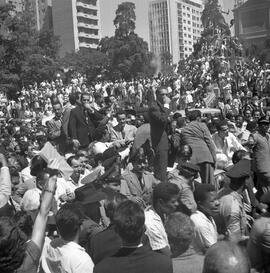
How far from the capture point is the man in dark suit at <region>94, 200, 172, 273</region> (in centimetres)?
394

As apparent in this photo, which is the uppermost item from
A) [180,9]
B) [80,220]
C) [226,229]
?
[180,9]

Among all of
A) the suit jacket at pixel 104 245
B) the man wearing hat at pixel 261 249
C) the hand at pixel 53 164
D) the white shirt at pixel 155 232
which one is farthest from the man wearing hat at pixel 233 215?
the hand at pixel 53 164

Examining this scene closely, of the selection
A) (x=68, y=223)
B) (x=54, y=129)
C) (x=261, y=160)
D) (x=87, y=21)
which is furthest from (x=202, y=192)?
(x=87, y=21)

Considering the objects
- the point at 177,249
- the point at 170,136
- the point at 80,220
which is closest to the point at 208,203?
the point at 177,249

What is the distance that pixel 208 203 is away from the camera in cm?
611

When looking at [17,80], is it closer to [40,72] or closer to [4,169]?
[40,72]

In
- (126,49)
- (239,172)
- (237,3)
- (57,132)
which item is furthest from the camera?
(237,3)

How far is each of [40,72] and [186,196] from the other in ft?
148

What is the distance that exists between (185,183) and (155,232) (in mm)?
1737

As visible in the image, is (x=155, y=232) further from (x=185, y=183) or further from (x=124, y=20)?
(x=124, y=20)

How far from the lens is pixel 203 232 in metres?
5.49

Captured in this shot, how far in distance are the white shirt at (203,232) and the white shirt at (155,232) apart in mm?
278

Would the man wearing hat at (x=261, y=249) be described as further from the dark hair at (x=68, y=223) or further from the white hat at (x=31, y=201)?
the white hat at (x=31, y=201)

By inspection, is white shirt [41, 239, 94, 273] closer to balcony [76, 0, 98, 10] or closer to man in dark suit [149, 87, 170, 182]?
man in dark suit [149, 87, 170, 182]
